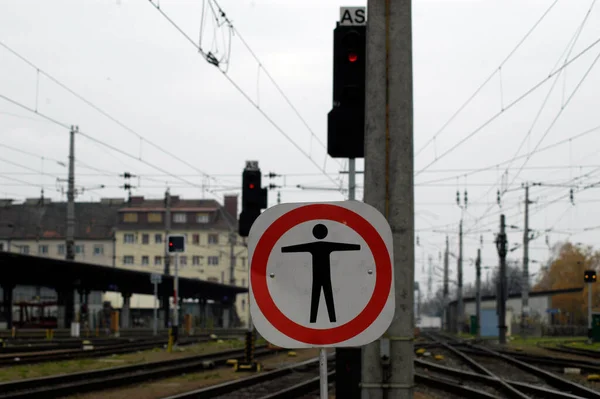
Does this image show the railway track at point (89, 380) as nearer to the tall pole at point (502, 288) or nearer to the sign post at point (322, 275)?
the sign post at point (322, 275)

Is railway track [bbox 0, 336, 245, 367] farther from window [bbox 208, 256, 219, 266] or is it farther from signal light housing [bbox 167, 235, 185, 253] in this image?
window [bbox 208, 256, 219, 266]

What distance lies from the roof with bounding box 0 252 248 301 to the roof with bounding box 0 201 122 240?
159ft

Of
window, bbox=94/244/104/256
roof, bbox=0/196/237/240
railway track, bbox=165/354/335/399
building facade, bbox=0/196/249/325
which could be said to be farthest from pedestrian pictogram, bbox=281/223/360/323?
window, bbox=94/244/104/256

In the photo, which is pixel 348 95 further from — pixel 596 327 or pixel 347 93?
pixel 596 327

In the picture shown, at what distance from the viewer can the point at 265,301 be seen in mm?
3574

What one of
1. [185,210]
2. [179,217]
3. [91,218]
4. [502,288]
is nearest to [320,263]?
[502,288]

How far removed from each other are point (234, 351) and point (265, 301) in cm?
2632

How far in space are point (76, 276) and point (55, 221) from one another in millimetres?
67234

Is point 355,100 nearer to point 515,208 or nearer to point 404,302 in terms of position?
point 404,302

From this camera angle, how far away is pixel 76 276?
148 feet

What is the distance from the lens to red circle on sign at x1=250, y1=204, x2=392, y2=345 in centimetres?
350

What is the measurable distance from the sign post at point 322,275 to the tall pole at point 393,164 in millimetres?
846

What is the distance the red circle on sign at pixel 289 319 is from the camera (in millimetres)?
3502

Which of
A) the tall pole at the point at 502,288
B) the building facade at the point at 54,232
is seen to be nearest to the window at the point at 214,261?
the building facade at the point at 54,232
